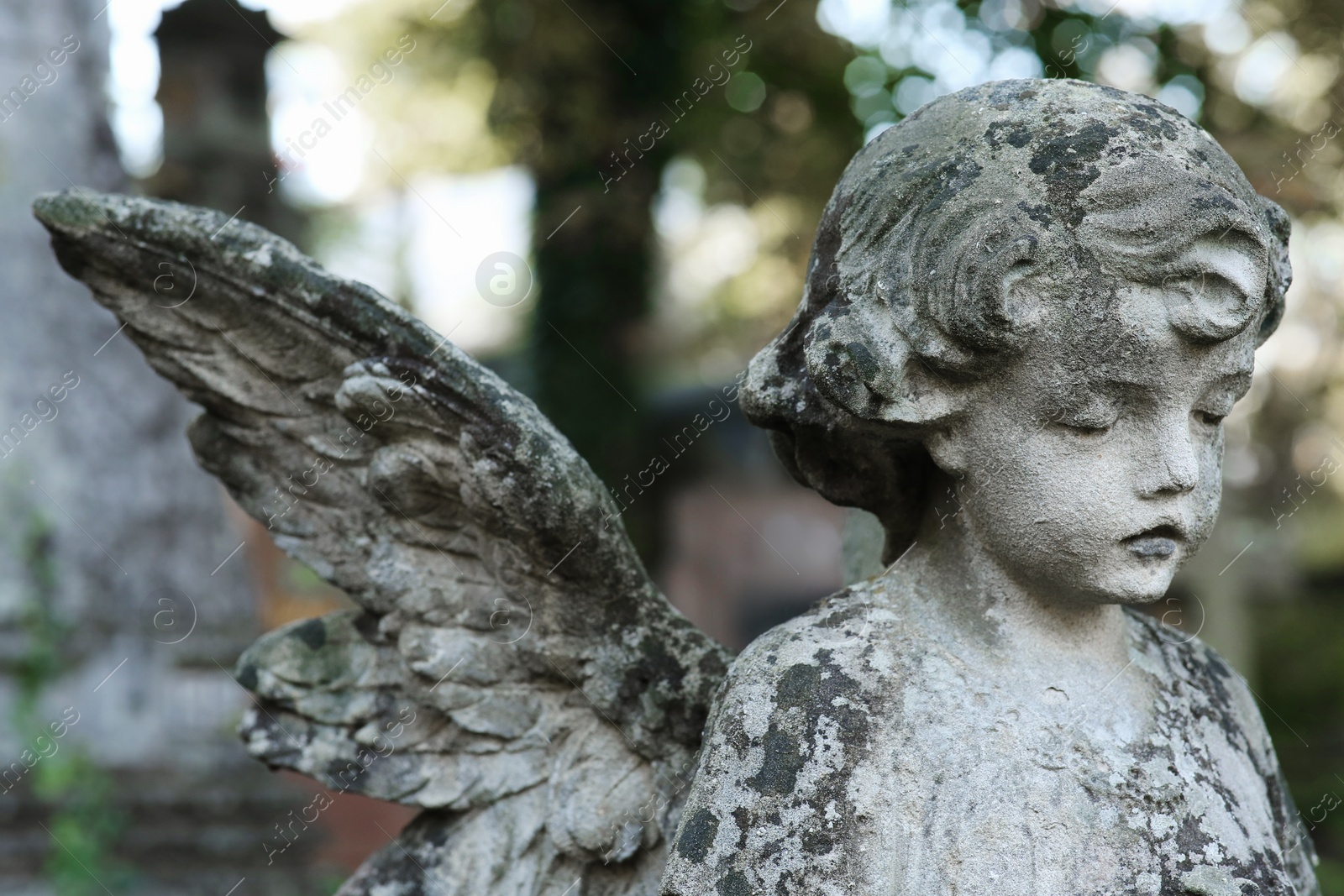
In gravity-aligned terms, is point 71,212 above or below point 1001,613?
above

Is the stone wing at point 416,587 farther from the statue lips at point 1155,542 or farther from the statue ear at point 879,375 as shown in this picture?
the statue lips at point 1155,542

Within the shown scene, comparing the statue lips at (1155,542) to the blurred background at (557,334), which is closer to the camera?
the statue lips at (1155,542)

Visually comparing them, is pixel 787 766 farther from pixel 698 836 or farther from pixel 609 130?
pixel 609 130

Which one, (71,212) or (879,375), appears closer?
(879,375)

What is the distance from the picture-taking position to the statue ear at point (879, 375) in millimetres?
2082

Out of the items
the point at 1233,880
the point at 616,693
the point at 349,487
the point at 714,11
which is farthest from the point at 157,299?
the point at 714,11

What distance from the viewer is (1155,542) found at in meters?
2.06

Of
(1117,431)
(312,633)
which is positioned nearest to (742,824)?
(1117,431)

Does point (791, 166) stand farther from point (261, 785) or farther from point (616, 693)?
point (616, 693)

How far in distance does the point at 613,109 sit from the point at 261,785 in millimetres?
4668

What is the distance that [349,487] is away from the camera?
2.61 metres

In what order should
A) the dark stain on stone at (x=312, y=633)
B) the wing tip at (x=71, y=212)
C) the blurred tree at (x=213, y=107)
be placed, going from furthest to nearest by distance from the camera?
the blurred tree at (x=213, y=107), the dark stain on stone at (x=312, y=633), the wing tip at (x=71, y=212)

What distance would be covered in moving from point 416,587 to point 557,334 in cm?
622

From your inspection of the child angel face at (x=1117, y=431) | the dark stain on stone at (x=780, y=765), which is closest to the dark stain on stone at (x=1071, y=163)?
the child angel face at (x=1117, y=431)
